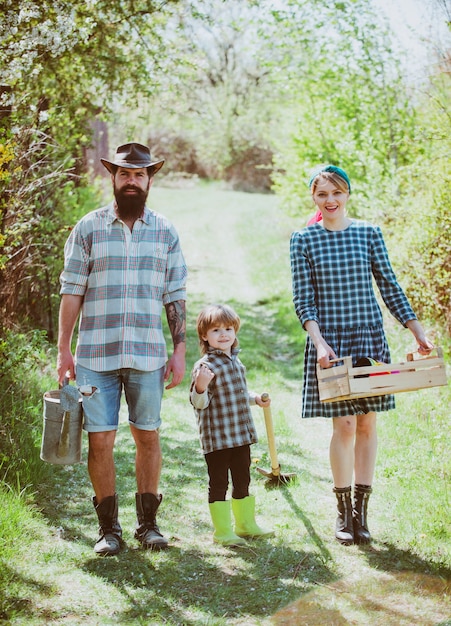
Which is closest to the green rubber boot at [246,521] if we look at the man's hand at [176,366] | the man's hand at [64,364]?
the man's hand at [176,366]

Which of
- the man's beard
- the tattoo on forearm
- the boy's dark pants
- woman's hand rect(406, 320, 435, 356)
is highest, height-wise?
the man's beard

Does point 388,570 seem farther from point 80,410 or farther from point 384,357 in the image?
point 80,410

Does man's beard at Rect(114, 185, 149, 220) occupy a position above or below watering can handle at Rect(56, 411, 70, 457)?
above

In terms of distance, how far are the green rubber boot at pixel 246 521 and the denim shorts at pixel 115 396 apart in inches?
27.7

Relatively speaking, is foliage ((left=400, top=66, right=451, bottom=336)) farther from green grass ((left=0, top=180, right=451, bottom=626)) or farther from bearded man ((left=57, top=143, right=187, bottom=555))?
bearded man ((left=57, top=143, right=187, bottom=555))

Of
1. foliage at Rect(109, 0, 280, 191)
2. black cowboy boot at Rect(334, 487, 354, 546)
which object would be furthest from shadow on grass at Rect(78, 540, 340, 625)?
foliage at Rect(109, 0, 280, 191)

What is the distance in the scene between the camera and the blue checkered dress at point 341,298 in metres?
4.21

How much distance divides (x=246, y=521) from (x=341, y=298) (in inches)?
53.9

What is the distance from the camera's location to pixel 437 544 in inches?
162

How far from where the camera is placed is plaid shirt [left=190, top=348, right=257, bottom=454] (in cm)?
431

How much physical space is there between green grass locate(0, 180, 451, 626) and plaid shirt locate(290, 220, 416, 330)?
1.21 meters

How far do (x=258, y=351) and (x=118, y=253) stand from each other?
6.08m

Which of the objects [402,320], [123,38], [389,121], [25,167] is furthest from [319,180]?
[389,121]

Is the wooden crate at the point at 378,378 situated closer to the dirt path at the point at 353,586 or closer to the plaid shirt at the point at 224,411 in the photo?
the plaid shirt at the point at 224,411
